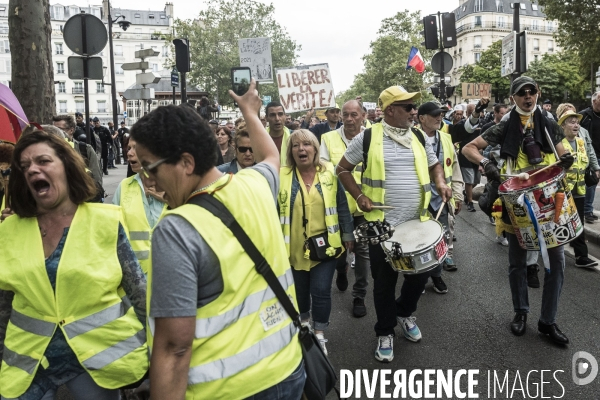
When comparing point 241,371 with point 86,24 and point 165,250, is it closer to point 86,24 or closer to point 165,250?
point 165,250

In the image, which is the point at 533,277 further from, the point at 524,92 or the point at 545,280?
the point at 524,92

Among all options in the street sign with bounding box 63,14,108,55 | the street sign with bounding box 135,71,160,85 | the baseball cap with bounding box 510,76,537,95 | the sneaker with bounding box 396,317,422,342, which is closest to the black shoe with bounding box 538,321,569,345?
the sneaker with bounding box 396,317,422,342

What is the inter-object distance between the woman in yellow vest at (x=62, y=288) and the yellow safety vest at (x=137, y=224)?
1118mm

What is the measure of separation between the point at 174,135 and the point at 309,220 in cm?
255

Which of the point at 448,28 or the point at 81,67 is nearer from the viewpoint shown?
the point at 81,67

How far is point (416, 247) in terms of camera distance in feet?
12.6

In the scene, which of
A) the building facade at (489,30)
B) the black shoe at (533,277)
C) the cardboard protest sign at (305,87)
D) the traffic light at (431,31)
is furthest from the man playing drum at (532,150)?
the building facade at (489,30)

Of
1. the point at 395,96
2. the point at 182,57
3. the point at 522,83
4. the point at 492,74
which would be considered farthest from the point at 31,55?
the point at 492,74

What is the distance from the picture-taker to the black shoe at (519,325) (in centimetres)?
453

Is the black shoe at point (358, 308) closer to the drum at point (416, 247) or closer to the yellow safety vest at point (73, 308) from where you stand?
the drum at point (416, 247)

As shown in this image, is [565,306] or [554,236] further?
[565,306]

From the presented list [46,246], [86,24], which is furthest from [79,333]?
[86,24]

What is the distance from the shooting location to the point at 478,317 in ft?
16.5

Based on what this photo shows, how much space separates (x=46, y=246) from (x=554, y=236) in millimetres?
3411
